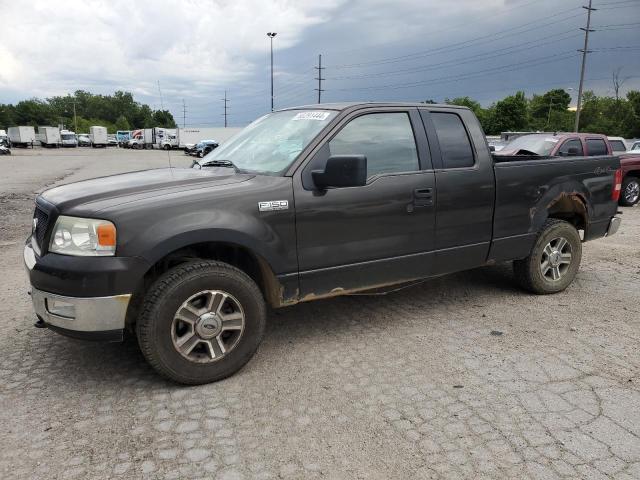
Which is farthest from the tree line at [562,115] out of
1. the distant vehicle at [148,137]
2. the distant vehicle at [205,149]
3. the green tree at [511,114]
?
the distant vehicle at [148,137]

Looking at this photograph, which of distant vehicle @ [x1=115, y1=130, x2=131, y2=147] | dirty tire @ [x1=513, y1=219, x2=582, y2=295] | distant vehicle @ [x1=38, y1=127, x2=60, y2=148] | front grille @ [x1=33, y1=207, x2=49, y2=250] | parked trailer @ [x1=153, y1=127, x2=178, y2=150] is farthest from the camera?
distant vehicle @ [x1=115, y1=130, x2=131, y2=147]

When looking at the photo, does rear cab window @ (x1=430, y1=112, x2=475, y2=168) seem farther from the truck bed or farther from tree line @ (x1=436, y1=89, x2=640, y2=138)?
tree line @ (x1=436, y1=89, x2=640, y2=138)

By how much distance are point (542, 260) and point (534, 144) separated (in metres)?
7.63

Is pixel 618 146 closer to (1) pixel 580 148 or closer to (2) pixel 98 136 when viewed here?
(1) pixel 580 148

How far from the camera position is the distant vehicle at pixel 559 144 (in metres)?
11.3

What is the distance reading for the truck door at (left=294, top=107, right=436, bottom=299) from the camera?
358 centimetres

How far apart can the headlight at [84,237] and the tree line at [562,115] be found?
5562 cm

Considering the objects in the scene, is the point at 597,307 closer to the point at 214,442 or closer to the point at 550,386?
the point at 550,386

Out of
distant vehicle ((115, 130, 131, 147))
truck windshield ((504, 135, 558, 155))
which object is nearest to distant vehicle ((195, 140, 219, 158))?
truck windshield ((504, 135, 558, 155))

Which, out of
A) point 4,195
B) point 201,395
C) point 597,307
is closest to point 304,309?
point 201,395

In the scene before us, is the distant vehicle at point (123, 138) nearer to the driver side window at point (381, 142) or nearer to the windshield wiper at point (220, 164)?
the windshield wiper at point (220, 164)

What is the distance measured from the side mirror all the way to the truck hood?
533 mm

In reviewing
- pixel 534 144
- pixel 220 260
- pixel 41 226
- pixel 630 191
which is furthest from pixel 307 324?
pixel 630 191

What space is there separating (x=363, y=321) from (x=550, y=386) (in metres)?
1.61
